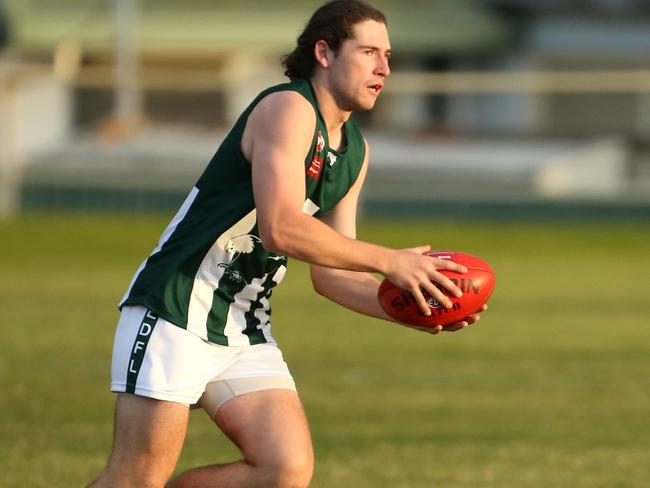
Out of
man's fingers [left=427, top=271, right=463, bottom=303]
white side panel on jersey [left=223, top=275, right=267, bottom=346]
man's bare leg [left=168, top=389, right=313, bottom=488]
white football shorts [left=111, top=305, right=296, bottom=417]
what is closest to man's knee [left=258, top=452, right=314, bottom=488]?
man's bare leg [left=168, top=389, right=313, bottom=488]

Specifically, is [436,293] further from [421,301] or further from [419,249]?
[419,249]

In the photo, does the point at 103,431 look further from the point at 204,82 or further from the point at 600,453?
the point at 204,82

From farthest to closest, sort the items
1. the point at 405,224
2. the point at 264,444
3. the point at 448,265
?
1. the point at 405,224
2. the point at 264,444
3. the point at 448,265

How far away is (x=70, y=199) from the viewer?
27266 mm

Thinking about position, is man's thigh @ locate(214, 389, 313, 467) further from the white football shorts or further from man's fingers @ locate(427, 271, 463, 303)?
man's fingers @ locate(427, 271, 463, 303)

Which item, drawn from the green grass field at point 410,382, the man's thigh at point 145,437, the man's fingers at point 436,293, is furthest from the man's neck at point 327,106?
the green grass field at point 410,382

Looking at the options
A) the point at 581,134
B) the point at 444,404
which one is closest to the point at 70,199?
the point at 581,134

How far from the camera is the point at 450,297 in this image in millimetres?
5562


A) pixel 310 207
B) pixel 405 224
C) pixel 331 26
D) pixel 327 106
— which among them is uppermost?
pixel 331 26

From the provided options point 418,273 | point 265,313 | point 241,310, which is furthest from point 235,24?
point 418,273

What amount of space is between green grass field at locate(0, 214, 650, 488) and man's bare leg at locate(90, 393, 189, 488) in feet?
7.66

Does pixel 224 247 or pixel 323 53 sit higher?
pixel 323 53

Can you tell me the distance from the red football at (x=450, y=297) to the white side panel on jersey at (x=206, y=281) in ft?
1.85

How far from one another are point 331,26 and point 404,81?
37.5 meters
